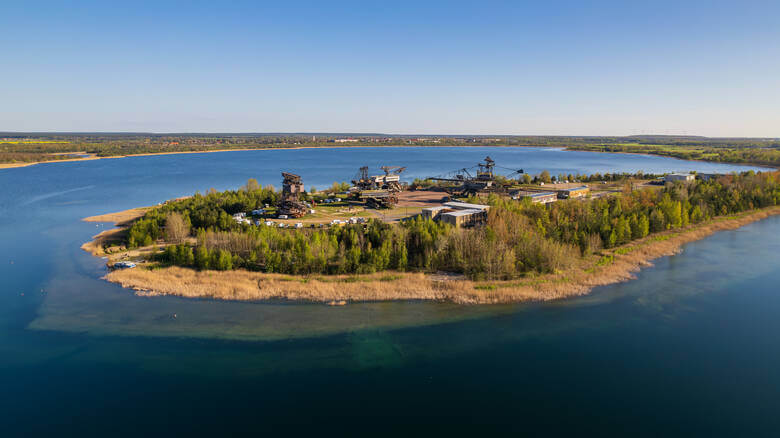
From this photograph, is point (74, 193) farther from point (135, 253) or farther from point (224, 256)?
point (224, 256)

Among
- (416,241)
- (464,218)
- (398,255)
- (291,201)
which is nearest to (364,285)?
(398,255)

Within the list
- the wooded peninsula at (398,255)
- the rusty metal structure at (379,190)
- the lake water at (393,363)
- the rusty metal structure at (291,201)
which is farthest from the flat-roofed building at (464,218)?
the rusty metal structure at (291,201)

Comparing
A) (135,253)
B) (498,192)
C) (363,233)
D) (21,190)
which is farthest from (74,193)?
(498,192)

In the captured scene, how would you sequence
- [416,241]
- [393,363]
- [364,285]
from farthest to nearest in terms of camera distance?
[416,241] < [364,285] < [393,363]

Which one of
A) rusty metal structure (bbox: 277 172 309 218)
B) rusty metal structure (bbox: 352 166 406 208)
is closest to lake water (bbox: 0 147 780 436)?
rusty metal structure (bbox: 277 172 309 218)

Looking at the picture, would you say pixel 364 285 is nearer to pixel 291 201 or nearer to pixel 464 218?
pixel 464 218

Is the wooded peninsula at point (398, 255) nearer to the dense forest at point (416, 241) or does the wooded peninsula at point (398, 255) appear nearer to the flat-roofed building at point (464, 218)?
the dense forest at point (416, 241)

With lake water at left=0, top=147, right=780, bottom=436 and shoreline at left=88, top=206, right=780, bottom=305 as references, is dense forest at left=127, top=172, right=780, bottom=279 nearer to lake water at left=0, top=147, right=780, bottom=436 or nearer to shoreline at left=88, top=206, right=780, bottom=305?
shoreline at left=88, top=206, right=780, bottom=305

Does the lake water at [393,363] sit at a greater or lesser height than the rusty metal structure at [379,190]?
lesser
